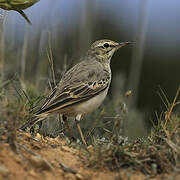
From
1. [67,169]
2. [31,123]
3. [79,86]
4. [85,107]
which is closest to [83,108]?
[85,107]

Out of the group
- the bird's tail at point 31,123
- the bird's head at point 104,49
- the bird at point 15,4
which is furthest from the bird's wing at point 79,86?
the bird at point 15,4

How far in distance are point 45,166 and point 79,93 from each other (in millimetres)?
2131

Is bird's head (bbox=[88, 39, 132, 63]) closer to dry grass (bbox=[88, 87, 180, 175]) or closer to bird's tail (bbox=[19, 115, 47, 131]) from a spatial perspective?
bird's tail (bbox=[19, 115, 47, 131])

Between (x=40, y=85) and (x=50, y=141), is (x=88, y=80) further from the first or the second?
(x=40, y=85)

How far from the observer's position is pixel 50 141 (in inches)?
180

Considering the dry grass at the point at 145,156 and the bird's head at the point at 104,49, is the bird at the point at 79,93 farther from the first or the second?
the dry grass at the point at 145,156

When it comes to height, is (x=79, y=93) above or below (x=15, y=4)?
below

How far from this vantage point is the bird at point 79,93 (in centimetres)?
524

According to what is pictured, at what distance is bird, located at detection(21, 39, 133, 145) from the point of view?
5.24m

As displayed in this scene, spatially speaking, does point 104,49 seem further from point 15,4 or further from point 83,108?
point 15,4

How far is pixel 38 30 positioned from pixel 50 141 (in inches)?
159

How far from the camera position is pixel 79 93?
5.57 meters

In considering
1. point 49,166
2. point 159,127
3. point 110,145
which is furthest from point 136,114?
point 49,166

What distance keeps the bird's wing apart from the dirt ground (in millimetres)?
1101
